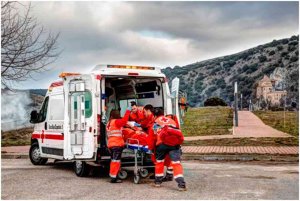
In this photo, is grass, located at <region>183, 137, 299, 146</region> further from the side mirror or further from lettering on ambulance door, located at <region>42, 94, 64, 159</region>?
lettering on ambulance door, located at <region>42, 94, 64, 159</region>

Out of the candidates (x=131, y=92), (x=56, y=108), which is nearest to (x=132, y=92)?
(x=131, y=92)

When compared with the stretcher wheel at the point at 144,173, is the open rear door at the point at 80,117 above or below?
above

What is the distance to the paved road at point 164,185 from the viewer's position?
340 inches

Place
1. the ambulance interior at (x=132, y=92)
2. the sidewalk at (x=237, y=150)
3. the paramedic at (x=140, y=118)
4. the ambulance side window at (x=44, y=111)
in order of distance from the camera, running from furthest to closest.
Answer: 1. the sidewalk at (x=237, y=150)
2. the ambulance side window at (x=44, y=111)
3. the ambulance interior at (x=132, y=92)
4. the paramedic at (x=140, y=118)

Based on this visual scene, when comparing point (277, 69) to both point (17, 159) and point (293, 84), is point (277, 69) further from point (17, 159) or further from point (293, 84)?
point (17, 159)

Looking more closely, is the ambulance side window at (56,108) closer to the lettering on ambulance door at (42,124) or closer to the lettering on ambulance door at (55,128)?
the lettering on ambulance door at (55,128)

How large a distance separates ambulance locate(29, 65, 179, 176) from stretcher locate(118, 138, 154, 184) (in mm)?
472

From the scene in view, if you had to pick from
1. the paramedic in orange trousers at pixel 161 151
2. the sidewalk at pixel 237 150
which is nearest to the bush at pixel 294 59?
the sidewalk at pixel 237 150

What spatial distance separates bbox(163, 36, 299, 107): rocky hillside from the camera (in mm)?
107688

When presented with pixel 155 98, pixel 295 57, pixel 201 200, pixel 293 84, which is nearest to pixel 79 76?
pixel 155 98

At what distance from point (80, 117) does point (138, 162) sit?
158 centimetres

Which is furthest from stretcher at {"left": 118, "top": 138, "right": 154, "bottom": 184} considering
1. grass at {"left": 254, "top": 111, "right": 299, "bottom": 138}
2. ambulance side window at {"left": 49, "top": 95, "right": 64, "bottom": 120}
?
grass at {"left": 254, "top": 111, "right": 299, "bottom": 138}

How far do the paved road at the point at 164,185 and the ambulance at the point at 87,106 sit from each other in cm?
57

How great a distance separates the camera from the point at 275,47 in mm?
121812
